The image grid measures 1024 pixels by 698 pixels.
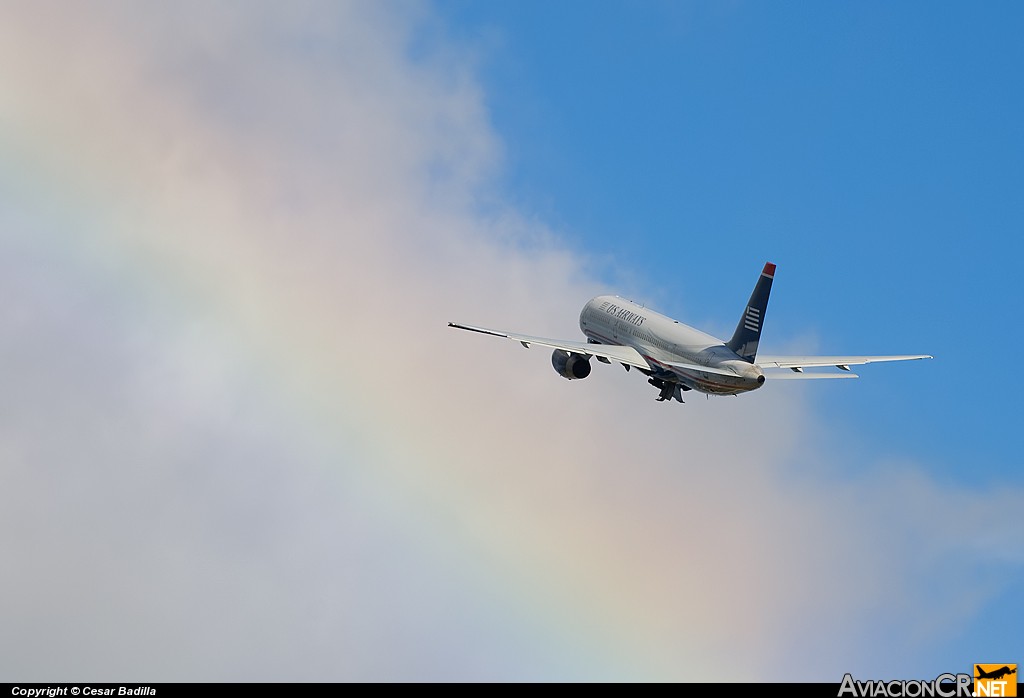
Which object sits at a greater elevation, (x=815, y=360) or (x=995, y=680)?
(x=815, y=360)

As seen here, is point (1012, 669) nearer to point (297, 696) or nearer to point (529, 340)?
point (297, 696)

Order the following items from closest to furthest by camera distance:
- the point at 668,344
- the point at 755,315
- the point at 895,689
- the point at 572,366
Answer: the point at 895,689 → the point at 755,315 → the point at 668,344 → the point at 572,366

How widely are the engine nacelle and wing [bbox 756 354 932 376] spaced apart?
13175 mm

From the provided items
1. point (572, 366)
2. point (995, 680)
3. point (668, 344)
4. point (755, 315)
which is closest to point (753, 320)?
point (755, 315)

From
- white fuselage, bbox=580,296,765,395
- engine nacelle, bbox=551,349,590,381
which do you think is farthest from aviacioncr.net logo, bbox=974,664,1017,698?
engine nacelle, bbox=551,349,590,381

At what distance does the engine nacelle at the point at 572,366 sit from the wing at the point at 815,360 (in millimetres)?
13175

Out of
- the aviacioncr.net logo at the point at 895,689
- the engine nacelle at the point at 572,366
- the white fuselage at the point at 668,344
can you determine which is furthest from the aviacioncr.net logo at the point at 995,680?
the engine nacelle at the point at 572,366

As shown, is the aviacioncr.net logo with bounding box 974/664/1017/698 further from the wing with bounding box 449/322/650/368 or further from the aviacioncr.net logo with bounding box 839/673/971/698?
the wing with bounding box 449/322/650/368

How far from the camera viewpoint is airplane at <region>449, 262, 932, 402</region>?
12362cm

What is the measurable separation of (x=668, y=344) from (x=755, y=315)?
11070mm

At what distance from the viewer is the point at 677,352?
131250 millimetres

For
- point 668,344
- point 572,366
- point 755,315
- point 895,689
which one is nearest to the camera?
point 895,689

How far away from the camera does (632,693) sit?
9088 centimetres

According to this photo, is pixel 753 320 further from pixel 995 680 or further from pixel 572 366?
pixel 995 680
